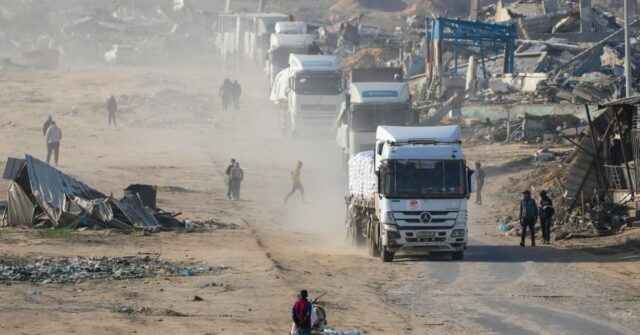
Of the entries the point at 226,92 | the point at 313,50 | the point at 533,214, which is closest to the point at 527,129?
the point at 313,50

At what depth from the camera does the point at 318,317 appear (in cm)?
1563

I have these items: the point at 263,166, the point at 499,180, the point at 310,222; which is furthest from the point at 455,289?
the point at 263,166

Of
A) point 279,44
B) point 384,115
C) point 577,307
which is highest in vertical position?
point 279,44

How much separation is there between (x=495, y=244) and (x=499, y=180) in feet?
35.7

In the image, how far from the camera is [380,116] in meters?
41.9

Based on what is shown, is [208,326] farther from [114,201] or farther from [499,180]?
[499,180]

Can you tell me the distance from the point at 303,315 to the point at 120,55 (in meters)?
84.6

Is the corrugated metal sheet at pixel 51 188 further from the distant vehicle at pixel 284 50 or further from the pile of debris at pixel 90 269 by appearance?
the distant vehicle at pixel 284 50

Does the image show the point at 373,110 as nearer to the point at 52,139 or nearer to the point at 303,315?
the point at 52,139

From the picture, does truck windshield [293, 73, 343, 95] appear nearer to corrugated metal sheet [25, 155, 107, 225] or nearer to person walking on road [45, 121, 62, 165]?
person walking on road [45, 121, 62, 165]

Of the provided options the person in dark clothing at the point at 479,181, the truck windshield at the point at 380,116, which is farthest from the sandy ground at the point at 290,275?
the truck windshield at the point at 380,116

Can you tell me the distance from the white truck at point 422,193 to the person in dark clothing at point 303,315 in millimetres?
10272

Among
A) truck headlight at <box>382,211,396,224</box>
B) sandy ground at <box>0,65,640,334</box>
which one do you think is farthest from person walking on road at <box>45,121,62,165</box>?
truck headlight at <box>382,211,396,224</box>

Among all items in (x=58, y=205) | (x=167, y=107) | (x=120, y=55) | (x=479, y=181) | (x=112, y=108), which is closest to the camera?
(x=58, y=205)
